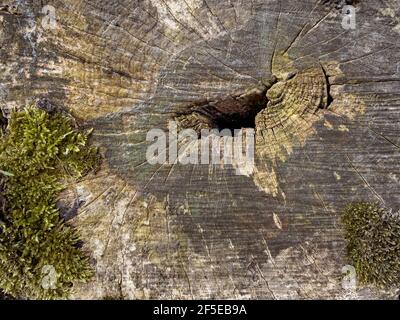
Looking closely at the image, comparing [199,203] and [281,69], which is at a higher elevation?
[281,69]

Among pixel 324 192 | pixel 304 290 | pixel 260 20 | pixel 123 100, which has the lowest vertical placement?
pixel 304 290

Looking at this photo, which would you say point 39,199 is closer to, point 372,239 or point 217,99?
point 217,99

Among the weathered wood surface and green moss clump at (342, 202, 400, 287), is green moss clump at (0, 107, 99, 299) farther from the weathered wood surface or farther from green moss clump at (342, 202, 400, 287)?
green moss clump at (342, 202, 400, 287)

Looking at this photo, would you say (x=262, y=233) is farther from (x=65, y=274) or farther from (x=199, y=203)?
(x=65, y=274)

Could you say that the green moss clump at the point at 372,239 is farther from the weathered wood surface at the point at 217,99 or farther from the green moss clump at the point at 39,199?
the green moss clump at the point at 39,199

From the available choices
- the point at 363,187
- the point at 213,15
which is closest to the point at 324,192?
the point at 363,187

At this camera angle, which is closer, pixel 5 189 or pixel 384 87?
pixel 384 87
